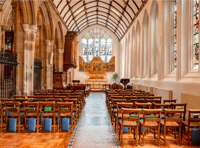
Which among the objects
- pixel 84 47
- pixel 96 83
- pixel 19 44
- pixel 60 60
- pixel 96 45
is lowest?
pixel 96 83

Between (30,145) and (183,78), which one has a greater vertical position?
(183,78)

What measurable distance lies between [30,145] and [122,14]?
2017 cm

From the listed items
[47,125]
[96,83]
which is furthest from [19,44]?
[96,83]

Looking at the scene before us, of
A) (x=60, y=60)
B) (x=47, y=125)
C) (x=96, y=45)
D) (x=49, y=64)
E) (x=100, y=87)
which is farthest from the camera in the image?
(x=96, y=45)

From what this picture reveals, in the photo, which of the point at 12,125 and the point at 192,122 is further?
the point at 12,125

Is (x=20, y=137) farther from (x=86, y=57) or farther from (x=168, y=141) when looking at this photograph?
(x=86, y=57)

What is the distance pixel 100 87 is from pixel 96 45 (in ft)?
26.8

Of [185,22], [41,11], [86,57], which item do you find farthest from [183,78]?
[86,57]

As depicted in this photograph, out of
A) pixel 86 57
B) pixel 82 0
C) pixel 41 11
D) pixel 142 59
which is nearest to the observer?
pixel 41 11

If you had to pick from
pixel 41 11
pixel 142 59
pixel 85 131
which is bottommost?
pixel 85 131

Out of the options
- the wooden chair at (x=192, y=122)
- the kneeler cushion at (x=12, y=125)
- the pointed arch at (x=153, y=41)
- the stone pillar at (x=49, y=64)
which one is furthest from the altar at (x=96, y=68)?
the wooden chair at (x=192, y=122)

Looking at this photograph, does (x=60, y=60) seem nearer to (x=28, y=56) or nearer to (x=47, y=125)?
(x=28, y=56)

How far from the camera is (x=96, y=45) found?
34.3 m

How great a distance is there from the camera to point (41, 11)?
53.1ft
